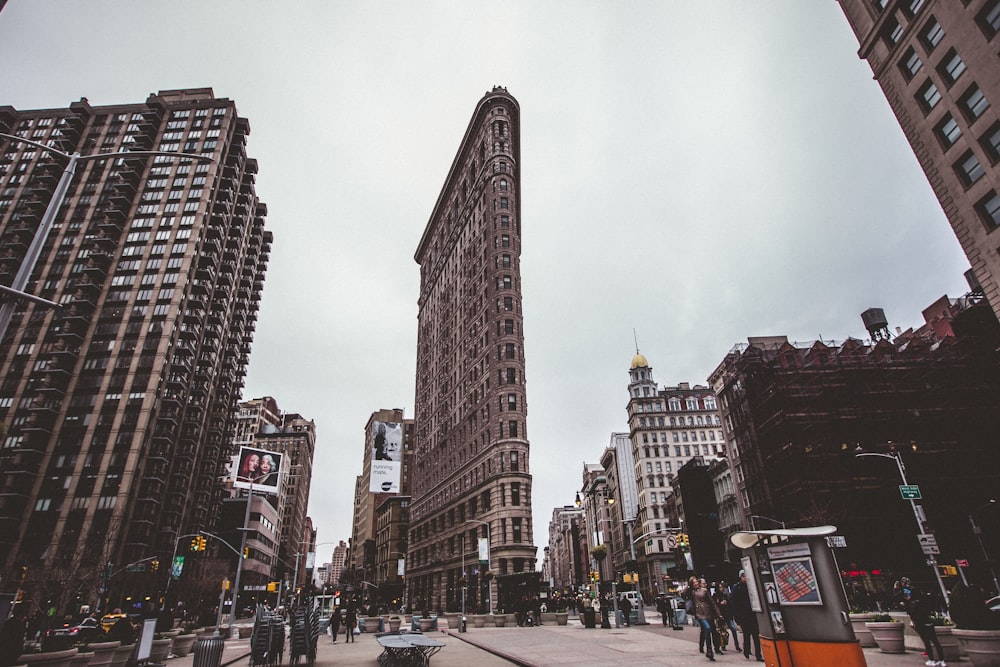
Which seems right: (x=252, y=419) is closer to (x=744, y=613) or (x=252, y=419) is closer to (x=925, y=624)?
(x=744, y=613)

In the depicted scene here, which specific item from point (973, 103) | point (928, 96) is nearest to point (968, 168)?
point (973, 103)

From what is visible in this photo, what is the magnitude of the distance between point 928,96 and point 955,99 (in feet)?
9.90

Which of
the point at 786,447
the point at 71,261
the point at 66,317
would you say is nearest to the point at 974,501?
the point at 786,447

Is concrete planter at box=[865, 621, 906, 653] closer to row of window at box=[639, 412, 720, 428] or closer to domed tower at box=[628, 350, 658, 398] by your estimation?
→ row of window at box=[639, 412, 720, 428]

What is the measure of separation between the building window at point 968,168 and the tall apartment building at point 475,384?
44.0 m

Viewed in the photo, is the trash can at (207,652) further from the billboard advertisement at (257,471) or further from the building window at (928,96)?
the building window at (928,96)

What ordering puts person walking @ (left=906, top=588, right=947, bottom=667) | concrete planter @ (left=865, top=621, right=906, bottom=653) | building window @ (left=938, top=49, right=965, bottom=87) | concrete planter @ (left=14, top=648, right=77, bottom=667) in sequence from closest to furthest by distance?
concrete planter @ (left=14, top=648, right=77, bottom=667), person walking @ (left=906, top=588, right=947, bottom=667), concrete planter @ (left=865, top=621, right=906, bottom=653), building window @ (left=938, top=49, right=965, bottom=87)

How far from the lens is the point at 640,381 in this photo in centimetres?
13012

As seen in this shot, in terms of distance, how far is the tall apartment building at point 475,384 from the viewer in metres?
59.0

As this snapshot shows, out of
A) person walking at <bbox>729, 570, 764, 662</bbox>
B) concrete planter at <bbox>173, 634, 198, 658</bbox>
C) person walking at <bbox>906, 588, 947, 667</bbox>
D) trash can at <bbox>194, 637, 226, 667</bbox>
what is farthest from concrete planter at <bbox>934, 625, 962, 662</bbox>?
concrete planter at <bbox>173, 634, 198, 658</bbox>

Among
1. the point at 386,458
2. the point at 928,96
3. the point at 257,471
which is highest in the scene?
the point at 928,96

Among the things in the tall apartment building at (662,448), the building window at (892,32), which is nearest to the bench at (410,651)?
the building window at (892,32)

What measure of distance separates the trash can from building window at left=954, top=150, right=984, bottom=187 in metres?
44.2

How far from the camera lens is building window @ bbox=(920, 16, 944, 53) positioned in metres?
32.8
